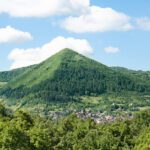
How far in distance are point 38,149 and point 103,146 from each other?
20966 mm

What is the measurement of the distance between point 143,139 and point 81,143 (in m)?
22.0

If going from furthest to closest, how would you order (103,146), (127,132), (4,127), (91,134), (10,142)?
(127,132)
(91,134)
(103,146)
(4,127)
(10,142)

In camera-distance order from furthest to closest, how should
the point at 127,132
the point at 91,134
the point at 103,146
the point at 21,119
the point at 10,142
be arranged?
the point at 127,132
the point at 21,119
the point at 91,134
the point at 103,146
the point at 10,142

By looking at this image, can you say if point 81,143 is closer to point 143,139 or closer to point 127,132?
point 143,139

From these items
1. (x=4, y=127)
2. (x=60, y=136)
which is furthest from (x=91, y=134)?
(x=4, y=127)

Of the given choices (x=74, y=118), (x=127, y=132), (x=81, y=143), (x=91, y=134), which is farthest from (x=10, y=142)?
(x=74, y=118)

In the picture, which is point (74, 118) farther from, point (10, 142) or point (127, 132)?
point (10, 142)

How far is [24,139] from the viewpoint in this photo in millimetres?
102875

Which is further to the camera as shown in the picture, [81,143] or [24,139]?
[81,143]

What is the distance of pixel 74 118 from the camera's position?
188 m

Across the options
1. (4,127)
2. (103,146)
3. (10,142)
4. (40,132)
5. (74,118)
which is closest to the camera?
(10,142)

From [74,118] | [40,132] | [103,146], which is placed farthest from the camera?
→ [74,118]

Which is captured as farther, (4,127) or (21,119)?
(21,119)

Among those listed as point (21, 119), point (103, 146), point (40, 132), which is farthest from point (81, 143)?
point (21, 119)
